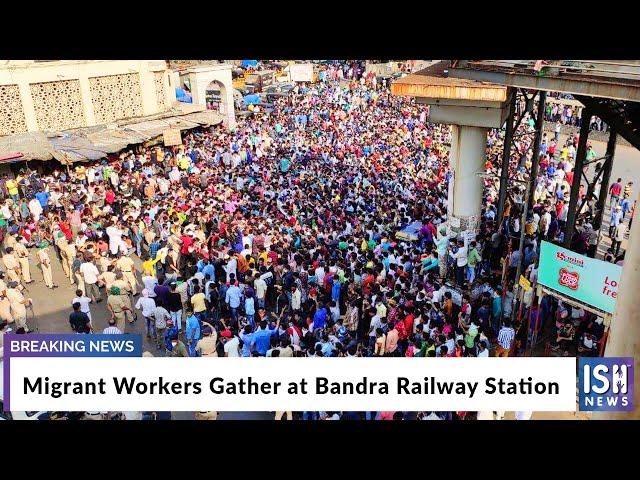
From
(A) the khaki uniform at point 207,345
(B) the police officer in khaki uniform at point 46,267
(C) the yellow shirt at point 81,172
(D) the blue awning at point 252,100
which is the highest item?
(D) the blue awning at point 252,100

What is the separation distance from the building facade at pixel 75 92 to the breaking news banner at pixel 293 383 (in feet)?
50.4

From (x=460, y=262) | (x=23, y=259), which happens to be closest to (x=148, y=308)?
(x=23, y=259)

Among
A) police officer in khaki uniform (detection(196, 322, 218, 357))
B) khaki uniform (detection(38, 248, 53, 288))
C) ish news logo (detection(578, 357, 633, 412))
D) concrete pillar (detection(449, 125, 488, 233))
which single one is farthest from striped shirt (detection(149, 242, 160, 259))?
ish news logo (detection(578, 357, 633, 412))

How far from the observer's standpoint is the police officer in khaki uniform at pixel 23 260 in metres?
10.8

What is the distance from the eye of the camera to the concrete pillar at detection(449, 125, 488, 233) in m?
11.4

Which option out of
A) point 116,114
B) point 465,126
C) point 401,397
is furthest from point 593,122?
point 401,397

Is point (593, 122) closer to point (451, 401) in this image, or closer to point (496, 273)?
point (496, 273)

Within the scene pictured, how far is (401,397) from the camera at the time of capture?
6.05 meters

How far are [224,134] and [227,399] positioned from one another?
723 inches

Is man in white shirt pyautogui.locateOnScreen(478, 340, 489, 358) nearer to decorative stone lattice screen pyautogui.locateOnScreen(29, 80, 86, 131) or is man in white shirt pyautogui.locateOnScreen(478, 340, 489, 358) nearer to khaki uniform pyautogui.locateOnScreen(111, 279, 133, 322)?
khaki uniform pyautogui.locateOnScreen(111, 279, 133, 322)

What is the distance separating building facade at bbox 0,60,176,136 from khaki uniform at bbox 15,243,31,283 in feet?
32.4

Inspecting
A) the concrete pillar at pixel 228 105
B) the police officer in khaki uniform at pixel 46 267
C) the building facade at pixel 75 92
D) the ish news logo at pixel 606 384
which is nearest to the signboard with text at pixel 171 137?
the building facade at pixel 75 92

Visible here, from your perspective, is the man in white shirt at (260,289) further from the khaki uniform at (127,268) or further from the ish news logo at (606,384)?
the ish news logo at (606,384)
